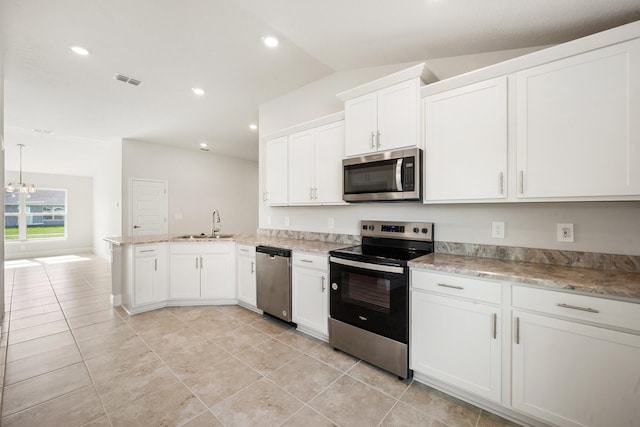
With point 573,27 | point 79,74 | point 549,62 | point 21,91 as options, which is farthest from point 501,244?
point 21,91

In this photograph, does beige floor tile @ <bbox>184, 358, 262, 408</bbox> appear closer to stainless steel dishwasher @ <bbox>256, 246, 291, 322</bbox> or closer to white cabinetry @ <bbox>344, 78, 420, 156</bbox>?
stainless steel dishwasher @ <bbox>256, 246, 291, 322</bbox>

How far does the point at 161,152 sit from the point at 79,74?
136 inches

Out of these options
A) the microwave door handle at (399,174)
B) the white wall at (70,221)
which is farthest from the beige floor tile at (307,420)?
the white wall at (70,221)

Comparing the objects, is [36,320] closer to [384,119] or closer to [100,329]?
[100,329]

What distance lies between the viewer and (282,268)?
2.93 metres

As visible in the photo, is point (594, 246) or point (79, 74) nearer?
point (594, 246)

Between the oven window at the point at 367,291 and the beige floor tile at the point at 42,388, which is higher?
the oven window at the point at 367,291

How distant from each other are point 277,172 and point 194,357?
220 centimetres

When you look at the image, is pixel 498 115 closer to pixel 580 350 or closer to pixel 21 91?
pixel 580 350

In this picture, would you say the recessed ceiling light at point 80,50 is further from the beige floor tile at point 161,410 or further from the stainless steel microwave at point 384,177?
the beige floor tile at point 161,410

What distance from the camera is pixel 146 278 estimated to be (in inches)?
134

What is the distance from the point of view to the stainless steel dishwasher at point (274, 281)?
289cm

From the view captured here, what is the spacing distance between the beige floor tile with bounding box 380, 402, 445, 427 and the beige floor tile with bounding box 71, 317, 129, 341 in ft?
9.04

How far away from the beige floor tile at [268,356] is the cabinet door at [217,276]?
1232 mm
